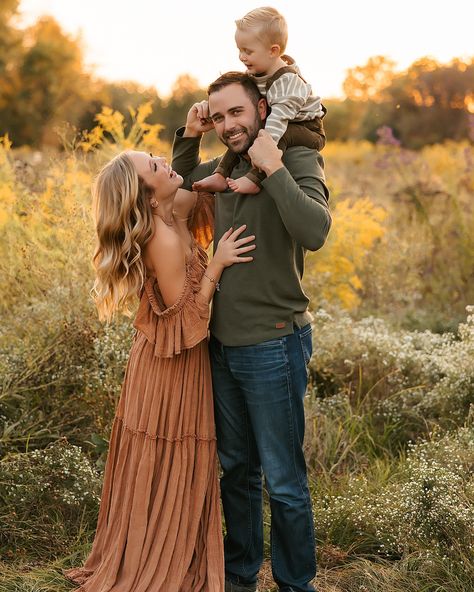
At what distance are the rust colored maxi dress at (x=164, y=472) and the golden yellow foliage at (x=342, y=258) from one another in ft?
10.5

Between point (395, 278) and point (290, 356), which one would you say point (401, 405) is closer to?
point (290, 356)

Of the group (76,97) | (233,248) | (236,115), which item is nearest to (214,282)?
(233,248)

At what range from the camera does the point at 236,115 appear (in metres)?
2.92

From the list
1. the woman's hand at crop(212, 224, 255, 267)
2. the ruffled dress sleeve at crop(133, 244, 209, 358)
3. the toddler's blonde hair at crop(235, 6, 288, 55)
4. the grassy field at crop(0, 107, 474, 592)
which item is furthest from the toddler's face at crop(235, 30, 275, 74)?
the grassy field at crop(0, 107, 474, 592)

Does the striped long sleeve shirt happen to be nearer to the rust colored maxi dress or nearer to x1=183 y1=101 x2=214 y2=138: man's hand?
x1=183 y1=101 x2=214 y2=138: man's hand

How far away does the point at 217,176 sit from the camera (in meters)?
3.03

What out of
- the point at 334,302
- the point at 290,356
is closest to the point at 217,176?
the point at 290,356

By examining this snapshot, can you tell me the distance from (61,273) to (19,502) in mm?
1662

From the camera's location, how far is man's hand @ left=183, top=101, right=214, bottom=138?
3242 mm

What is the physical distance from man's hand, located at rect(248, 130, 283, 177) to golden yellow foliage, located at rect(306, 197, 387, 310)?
3493 millimetres

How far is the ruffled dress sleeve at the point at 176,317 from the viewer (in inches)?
119

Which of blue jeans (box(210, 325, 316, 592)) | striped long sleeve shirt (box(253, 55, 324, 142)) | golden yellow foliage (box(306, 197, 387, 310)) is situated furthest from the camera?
golden yellow foliage (box(306, 197, 387, 310))

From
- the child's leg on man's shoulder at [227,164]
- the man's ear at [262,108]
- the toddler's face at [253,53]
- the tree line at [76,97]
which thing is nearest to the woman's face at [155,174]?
the child's leg on man's shoulder at [227,164]

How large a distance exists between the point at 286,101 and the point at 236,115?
0.64 ft
